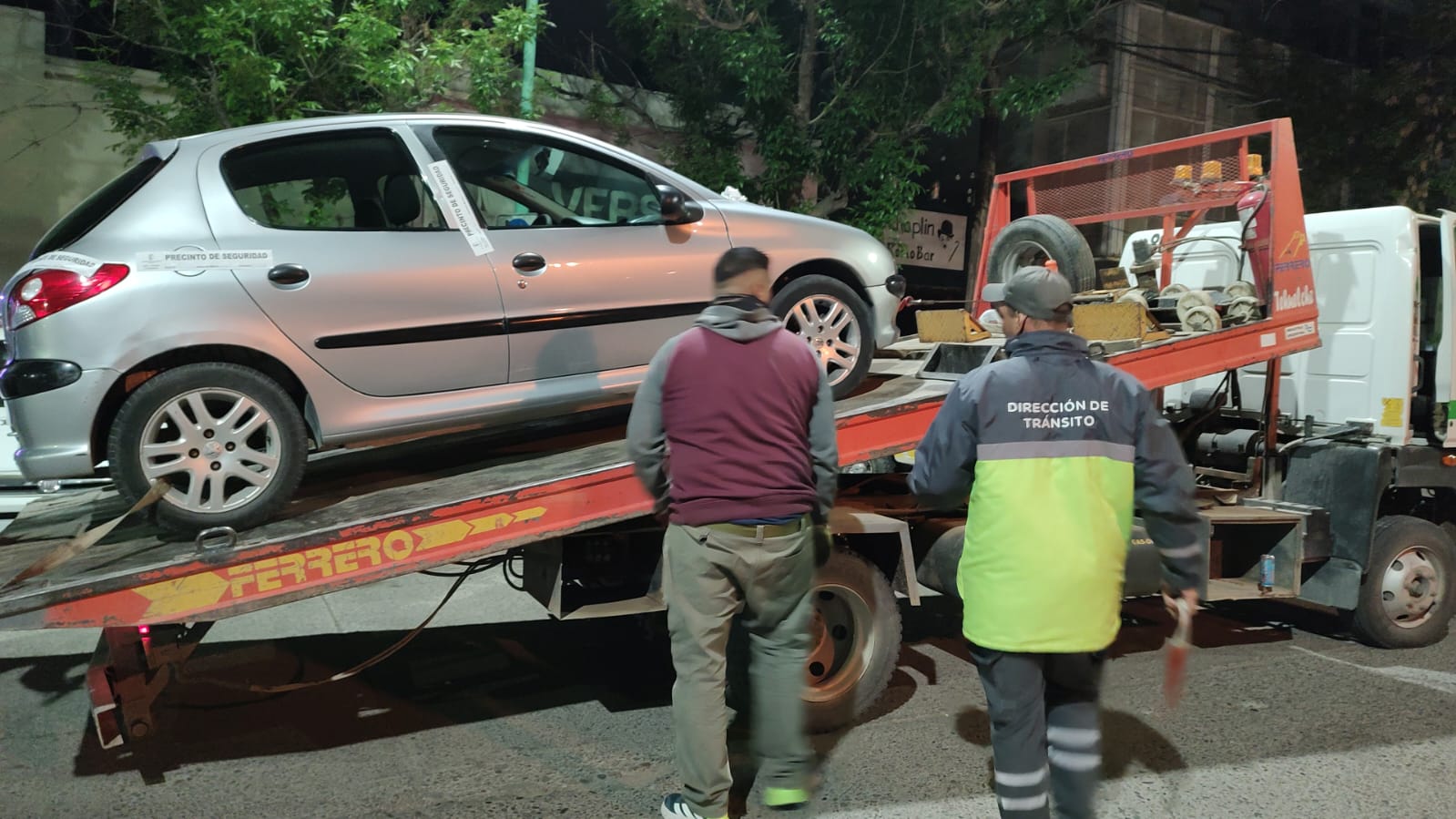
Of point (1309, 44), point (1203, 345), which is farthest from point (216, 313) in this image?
point (1309, 44)

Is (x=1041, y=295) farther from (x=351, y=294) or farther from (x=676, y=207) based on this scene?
(x=351, y=294)

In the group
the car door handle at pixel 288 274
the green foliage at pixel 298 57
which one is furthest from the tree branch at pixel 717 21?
the car door handle at pixel 288 274

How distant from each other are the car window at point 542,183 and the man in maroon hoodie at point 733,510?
4.35ft

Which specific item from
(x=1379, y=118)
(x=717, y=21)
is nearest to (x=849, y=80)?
(x=717, y=21)

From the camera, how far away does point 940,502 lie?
279cm

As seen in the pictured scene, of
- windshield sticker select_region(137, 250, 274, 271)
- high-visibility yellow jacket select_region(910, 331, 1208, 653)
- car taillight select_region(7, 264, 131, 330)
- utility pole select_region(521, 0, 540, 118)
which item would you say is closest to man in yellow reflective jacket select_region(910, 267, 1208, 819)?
high-visibility yellow jacket select_region(910, 331, 1208, 653)

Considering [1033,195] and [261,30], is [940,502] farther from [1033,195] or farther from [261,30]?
[261,30]

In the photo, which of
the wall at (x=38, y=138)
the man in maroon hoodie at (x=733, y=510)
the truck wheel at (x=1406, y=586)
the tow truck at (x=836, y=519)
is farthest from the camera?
the wall at (x=38, y=138)

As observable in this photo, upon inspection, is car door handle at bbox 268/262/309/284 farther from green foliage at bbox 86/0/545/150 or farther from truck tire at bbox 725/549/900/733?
green foliage at bbox 86/0/545/150

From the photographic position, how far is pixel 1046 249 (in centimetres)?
542

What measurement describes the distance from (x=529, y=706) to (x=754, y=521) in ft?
6.15

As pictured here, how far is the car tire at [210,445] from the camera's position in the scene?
11.0ft

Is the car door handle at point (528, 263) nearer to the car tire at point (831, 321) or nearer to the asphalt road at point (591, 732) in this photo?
the car tire at point (831, 321)

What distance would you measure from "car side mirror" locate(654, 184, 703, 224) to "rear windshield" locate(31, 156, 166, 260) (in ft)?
6.12
